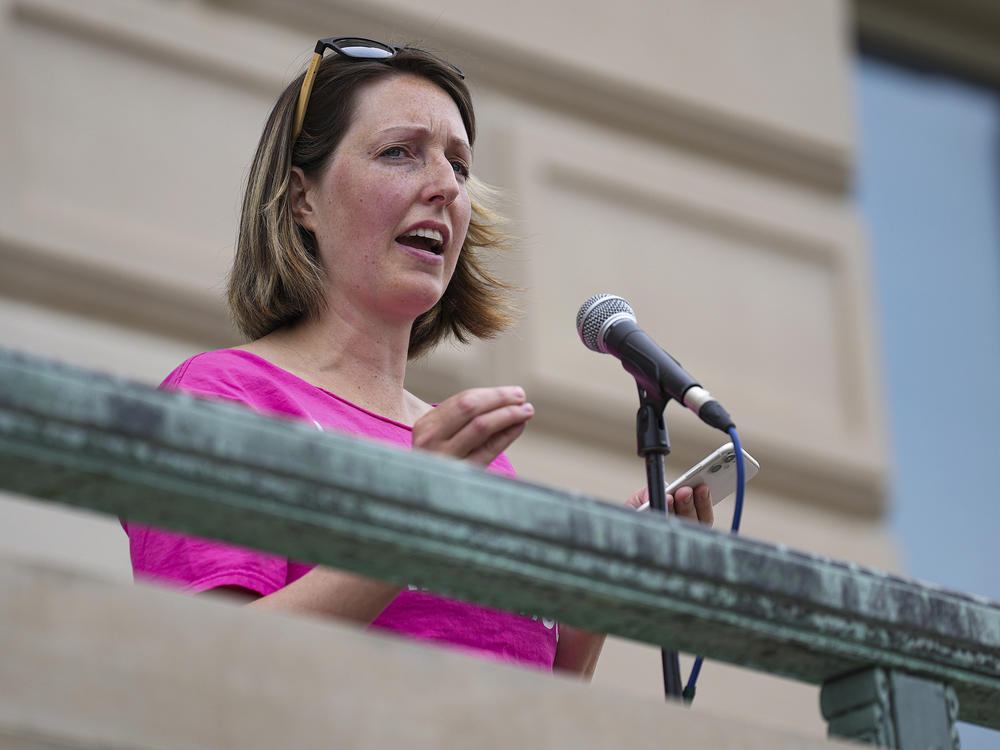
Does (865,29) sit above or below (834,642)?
above

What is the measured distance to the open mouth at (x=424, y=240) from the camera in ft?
7.67

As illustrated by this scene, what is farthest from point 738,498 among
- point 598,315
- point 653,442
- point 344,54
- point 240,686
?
point 344,54

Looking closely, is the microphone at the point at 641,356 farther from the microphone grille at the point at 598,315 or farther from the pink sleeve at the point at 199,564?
the pink sleeve at the point at 199,564

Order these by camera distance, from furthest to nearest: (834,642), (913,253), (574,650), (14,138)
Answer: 1. (913,253)
2. (14,138)
3. (574,650)
4. (834,642)

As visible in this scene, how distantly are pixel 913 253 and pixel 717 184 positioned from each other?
819 mm

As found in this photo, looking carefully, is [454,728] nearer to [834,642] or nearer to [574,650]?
[834,642]

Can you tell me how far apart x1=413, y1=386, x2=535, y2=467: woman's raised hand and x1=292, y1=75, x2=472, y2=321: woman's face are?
693 mm

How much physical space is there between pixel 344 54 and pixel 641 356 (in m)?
0.82

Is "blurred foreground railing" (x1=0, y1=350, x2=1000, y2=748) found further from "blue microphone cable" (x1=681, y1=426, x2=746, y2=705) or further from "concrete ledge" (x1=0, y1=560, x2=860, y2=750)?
"blue microphone cable" (x1=681, y1=426, x2=746, y2=705)

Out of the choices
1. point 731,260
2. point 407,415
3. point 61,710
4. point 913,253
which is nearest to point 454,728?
point 61,710

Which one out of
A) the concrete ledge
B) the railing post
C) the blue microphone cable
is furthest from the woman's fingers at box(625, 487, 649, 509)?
the concrete ledge

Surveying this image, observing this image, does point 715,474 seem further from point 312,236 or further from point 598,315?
point 312,236

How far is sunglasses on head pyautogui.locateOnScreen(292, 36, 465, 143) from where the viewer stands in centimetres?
248

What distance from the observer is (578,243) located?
471 cm
